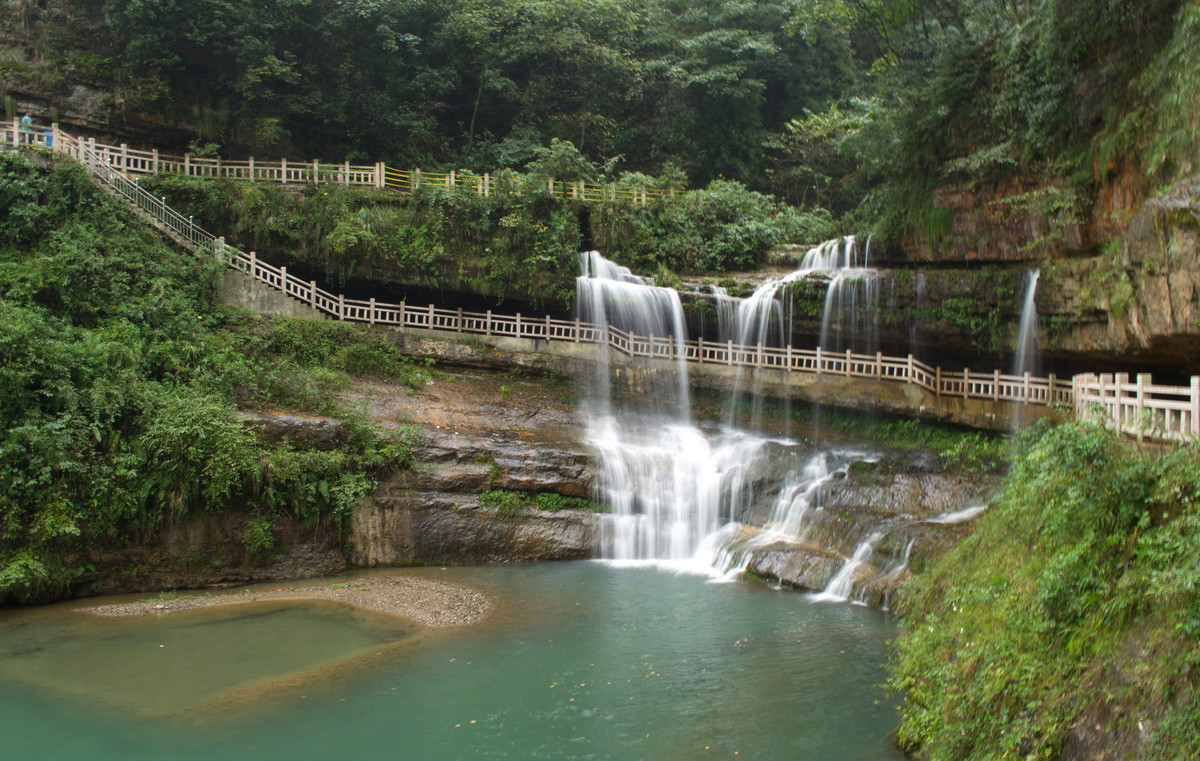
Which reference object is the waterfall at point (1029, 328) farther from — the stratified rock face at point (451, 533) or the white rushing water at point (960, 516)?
the stratified rock face at point (451, 533)

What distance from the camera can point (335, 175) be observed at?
2806cm

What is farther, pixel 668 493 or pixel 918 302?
pixel 918 302

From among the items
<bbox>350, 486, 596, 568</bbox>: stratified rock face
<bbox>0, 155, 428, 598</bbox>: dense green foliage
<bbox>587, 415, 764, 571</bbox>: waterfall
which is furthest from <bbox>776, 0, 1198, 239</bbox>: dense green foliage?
<bbox>0, 155, 428, 598</bbox>: dense green foliage

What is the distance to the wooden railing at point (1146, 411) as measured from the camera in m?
10.3

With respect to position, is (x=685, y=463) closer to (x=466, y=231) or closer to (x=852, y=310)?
(x=852, y=310)

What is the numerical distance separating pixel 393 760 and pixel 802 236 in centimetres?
2481

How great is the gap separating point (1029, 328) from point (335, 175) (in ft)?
74.4

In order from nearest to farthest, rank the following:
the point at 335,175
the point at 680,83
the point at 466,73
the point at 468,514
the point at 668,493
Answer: the point at 468,514
the point at 668,493
the point at 335,175
the point at 466,73
the point at 680,83

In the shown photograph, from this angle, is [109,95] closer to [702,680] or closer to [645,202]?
[645,202]

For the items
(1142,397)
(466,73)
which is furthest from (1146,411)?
(466,73)

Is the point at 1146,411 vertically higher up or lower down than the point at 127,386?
lower down

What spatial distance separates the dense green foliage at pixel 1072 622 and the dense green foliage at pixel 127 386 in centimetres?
1312

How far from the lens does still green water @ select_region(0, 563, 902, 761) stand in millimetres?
9398

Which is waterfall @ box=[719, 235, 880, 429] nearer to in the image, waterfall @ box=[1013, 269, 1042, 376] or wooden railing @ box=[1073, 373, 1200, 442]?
waterfall @ box=[1013, 269, 1042, 376]
